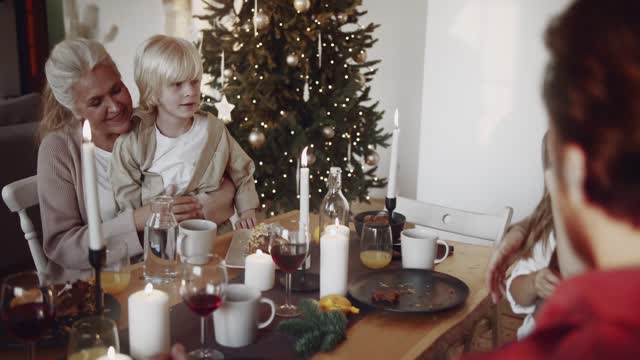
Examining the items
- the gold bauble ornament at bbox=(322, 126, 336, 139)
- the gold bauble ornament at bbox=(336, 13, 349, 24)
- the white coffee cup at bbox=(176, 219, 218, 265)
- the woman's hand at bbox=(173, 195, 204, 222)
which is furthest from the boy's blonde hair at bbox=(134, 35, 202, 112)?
the gold bauble ornament at bbox=(336, 13, 349, 24)

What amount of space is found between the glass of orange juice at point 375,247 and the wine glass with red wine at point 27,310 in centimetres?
77

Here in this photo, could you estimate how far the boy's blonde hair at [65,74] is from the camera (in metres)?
1.97

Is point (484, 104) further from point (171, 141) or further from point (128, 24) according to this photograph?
point (128, 24)

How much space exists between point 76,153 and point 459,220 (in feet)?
3.89

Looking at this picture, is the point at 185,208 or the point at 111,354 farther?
the point at 185,208

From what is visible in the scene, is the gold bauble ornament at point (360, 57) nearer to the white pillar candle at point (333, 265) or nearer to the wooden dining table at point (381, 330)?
the wooden dining table at point (381, 330)

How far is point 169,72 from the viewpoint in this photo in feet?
6.99

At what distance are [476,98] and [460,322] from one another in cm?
205

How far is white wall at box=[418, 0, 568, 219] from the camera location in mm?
3125

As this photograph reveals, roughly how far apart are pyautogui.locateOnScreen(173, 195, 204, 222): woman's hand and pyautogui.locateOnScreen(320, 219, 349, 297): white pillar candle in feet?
2.05

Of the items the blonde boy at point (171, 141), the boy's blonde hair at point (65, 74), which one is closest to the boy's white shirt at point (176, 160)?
the blonde boy at point (171, 141)

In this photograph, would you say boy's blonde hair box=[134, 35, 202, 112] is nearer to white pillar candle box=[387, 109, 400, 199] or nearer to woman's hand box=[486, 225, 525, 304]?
white pillar candle box=[387, 109, 400, 199]

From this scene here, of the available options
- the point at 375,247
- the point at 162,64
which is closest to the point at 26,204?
the point at 162,64

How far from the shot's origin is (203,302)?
1.17m
